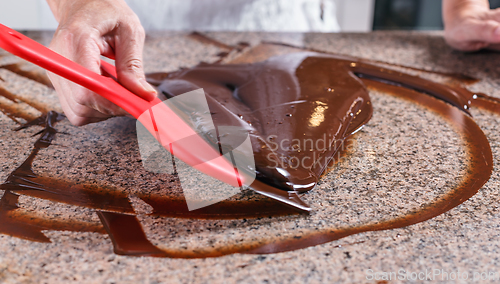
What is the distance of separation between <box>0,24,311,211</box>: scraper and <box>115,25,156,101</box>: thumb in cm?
2

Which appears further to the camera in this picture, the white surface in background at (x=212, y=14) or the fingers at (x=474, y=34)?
the white surface in background at (x=212, y=14)

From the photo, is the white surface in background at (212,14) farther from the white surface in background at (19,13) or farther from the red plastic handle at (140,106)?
the red plastic handle at (140,106)

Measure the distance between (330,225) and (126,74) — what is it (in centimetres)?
52

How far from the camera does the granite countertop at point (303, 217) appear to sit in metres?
0.50

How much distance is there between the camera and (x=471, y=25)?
1.26 meters

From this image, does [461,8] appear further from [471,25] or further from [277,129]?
[277,129]

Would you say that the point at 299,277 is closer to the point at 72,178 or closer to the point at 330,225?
the point at 330,225

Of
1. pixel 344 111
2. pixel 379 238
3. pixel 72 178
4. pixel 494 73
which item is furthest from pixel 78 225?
pixel 494 73

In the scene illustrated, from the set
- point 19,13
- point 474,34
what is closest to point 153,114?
point 474,34

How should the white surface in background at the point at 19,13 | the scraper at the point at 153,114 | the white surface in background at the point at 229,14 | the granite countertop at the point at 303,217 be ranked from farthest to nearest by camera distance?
the white surface in background at the point at 19,13 → the white surface in background at the point at 229,14 → the scraper at the point at 153,114 → the granite countertop at the point at 303,217

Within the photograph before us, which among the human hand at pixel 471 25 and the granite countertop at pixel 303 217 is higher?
the human hand at pixel 471 25

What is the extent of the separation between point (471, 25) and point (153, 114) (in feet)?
3.92

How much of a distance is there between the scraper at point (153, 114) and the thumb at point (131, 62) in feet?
0.05

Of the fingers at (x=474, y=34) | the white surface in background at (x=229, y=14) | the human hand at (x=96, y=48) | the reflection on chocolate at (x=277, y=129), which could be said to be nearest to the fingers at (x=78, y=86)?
the human hand at (x=96, y=48)
